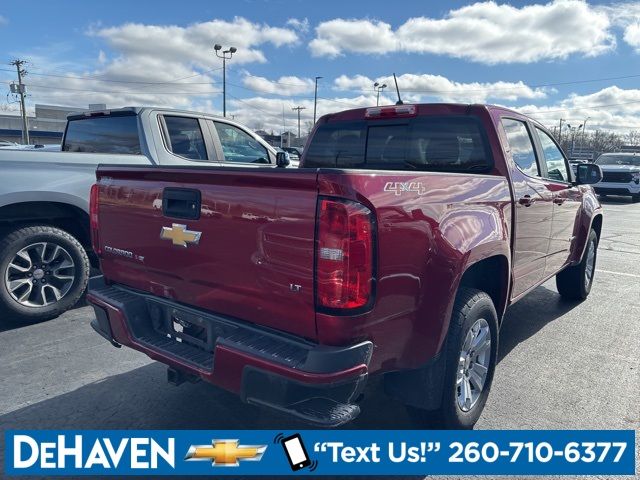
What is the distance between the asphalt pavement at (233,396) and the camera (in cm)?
301

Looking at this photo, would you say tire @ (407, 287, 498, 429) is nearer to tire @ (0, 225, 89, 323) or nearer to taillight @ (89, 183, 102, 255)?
taillight @ (89, 183, 102, 255)

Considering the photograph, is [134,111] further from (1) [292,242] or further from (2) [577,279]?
(2) [577,279]

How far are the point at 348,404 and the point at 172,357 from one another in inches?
38.0

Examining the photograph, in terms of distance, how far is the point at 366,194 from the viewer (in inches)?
78.3

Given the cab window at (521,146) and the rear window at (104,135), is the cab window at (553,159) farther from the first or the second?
the rear window at (104,135)

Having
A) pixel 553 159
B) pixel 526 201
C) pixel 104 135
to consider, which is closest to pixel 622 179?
pixel 553 159

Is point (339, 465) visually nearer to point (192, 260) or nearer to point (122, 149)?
point (192, 260)

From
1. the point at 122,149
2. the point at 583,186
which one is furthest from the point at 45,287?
the point at 583,186

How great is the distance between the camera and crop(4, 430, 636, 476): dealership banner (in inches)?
101

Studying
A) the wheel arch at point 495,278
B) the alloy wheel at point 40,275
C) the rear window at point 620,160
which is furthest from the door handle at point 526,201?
the rear window at point 620,160

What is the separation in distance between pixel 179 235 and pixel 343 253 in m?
1.01

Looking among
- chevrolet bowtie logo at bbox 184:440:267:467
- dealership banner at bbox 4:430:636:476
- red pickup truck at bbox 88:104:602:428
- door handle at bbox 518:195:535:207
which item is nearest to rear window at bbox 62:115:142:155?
red pickup truck at bbox 88:104:602:428

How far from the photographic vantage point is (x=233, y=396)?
334cm

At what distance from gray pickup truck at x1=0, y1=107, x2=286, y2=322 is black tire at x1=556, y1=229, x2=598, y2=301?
437cm
